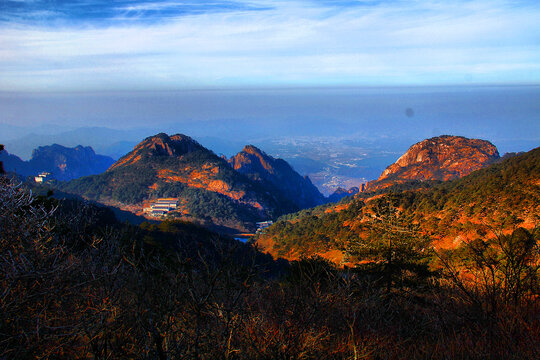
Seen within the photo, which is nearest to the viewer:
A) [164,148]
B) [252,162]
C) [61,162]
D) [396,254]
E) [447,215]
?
→ [396,254]

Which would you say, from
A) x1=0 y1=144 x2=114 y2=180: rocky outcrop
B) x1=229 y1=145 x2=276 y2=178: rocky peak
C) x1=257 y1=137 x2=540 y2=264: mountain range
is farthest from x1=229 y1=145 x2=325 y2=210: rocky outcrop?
x1=0 y1=144 x2=114 y2=180: rocky outcrop

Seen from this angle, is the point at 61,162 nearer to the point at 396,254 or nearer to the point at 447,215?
the point at 447,215

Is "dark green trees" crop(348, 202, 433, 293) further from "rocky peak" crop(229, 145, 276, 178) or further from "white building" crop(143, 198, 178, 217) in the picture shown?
"rocky peak" crop(229, 145, 276, 178)

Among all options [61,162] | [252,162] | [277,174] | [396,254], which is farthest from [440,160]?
[61,162]

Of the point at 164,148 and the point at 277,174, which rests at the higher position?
the point at 164,148

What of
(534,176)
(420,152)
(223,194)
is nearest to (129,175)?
(223,194)

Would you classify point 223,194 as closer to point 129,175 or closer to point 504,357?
point 129,175
